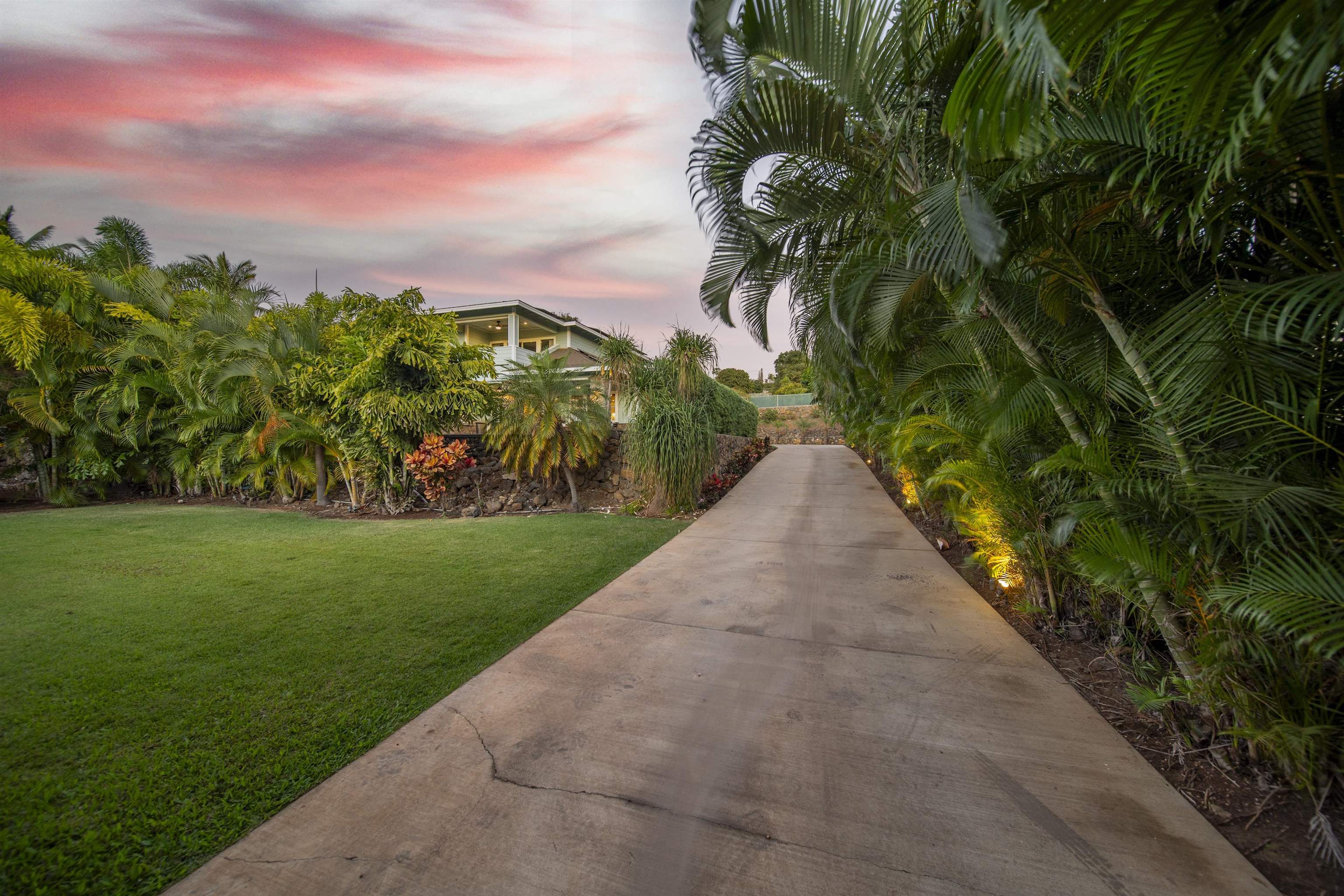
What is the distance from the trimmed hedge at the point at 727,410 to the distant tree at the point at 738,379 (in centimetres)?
2082

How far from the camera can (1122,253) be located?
224cm

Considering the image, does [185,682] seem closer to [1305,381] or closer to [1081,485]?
[1305,381]

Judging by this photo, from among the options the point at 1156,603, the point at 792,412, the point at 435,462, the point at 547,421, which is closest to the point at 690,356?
the point at 547,421

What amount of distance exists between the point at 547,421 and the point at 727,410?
19.7 ft

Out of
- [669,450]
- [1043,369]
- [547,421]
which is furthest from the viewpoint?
[547,421]

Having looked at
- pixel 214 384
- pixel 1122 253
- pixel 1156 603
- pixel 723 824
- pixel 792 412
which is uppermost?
pixel 792 412

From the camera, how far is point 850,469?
1238 centimetres

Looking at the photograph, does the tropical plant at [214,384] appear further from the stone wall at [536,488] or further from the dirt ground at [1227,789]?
the dirt ground at [1227,789]

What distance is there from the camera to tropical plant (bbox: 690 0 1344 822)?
135 cm

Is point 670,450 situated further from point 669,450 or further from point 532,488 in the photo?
point 532,488

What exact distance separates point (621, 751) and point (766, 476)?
9506 millimetres

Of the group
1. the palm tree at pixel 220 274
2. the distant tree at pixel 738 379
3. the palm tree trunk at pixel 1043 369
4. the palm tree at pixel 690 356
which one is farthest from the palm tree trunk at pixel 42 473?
the distant tree at pixel 738 379

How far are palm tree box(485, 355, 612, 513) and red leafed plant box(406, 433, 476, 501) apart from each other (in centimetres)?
61

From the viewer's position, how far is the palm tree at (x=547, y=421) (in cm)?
809
